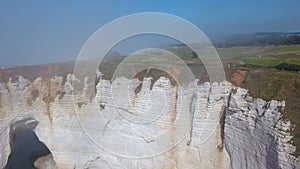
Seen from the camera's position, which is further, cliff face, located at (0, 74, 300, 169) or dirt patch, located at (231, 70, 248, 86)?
dirt patch, located at (231, 70, 248, 86)

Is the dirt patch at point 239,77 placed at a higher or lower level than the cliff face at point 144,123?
higher

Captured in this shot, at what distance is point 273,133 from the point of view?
17906 mm

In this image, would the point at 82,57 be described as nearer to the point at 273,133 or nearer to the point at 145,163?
the point at 145,163

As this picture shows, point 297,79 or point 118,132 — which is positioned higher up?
point 297,79

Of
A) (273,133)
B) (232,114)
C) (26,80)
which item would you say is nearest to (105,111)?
(26,80)

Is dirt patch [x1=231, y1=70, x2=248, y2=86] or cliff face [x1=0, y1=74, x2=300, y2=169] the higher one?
dirt patch [x1=231, y1=70, x2=248, y2=86]

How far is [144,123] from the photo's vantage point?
26.2 meters

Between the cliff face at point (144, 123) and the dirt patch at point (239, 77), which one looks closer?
the cliff face at point (144, 123)

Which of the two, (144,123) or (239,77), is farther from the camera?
(144,123)

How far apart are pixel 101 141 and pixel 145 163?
384 cm

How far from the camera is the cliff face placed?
2017cm

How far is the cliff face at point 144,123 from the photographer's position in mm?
20172

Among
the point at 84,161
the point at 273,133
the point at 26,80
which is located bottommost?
the point at 84,161

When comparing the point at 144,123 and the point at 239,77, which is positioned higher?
the point at 239,77
